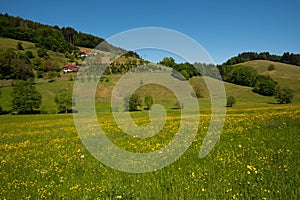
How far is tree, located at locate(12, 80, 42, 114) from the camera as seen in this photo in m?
69.7

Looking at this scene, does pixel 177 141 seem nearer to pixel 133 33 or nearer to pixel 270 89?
pixel 133 33

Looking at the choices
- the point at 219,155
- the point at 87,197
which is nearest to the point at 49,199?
the point at 87,197

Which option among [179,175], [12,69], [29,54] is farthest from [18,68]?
[179,175]

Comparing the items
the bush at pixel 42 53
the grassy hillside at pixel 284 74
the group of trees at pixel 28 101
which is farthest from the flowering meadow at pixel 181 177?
the bush at pixel 42 53

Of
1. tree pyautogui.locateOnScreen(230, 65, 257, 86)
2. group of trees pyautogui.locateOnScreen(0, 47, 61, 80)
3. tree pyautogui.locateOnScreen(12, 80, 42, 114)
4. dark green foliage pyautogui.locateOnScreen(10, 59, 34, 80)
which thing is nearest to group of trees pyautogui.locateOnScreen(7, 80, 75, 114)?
tree pyautogui.locateOnScreen(12, 80, 42, 114)

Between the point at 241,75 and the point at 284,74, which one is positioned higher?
the point at 284,74

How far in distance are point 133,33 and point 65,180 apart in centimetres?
632

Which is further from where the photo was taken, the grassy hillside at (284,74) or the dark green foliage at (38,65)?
the dark green foliage at (38,65)

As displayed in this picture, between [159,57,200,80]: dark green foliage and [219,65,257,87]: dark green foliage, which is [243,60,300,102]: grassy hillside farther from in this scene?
[159,57,200,80]: dark green foliage

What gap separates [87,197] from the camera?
19.3ft

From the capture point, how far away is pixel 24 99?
232 ft

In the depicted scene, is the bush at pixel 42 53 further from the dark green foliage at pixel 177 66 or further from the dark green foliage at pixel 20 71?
the dark green foliage at pixel 177 66

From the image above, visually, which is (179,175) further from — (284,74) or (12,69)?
(284,74)

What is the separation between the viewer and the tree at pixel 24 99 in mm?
69688
